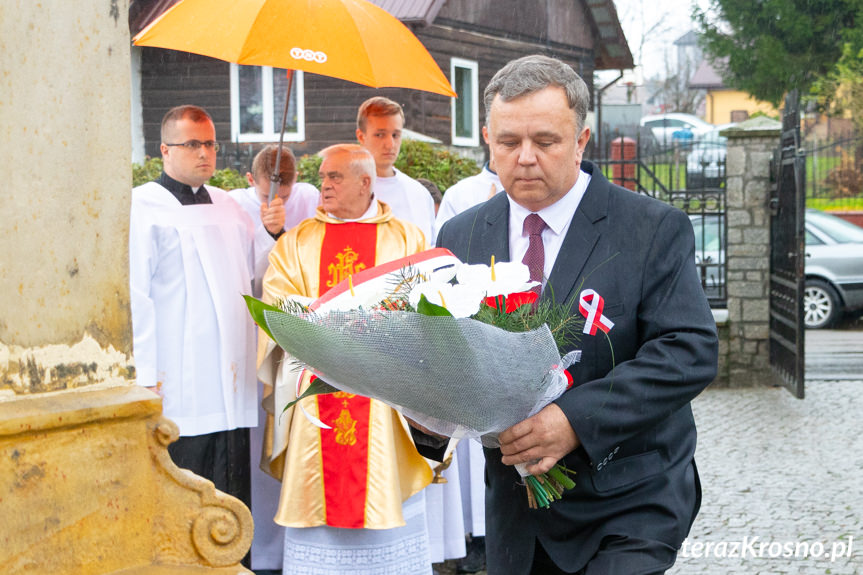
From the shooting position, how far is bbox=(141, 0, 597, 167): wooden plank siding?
2061cm

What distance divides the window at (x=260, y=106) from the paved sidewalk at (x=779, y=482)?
11.5 meters

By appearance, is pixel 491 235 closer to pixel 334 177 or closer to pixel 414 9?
pixel 334 177

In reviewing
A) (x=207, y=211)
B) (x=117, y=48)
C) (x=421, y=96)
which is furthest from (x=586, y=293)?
(x=421, y=96)

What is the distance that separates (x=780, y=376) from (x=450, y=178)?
415 cm

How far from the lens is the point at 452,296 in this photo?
7.70 feet

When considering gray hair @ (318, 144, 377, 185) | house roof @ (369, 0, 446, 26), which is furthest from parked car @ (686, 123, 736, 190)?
gray hair @ (318, 144, 377, 185)

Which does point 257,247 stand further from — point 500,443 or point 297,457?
point 500,443

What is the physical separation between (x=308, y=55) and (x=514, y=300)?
9.98 ft

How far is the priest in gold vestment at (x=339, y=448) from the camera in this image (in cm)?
560

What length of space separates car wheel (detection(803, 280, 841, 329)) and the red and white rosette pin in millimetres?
13869

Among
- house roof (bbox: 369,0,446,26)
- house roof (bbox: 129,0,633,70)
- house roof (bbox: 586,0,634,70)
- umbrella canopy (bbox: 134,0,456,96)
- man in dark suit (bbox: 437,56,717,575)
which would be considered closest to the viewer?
man in dark suit (bbox: 437,56,717,575)

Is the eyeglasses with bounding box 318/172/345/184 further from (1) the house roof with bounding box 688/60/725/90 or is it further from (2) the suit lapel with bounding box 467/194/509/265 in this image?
(1) the house roof with bounding box 688/60/725/90

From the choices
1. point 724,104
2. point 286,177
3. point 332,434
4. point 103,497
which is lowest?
point 332,434

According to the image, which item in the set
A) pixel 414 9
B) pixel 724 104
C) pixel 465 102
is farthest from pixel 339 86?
pixel 724 104
